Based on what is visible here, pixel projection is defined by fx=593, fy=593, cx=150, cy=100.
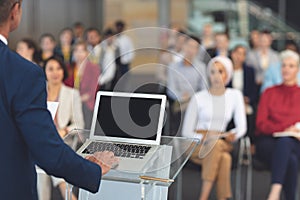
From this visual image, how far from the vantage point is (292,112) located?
15.3 ft

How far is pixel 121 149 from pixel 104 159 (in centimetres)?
16

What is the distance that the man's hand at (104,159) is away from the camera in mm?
2113

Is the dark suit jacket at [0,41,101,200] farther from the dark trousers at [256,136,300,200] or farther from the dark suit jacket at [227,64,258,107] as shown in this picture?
the dark suit jacket at [227,64,258,107]

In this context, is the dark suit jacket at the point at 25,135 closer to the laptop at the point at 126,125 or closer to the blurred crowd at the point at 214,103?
the laptop at the point at 126,125

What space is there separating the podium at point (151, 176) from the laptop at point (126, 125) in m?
0.06

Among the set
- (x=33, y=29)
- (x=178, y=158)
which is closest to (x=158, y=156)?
(x=178, y=158)

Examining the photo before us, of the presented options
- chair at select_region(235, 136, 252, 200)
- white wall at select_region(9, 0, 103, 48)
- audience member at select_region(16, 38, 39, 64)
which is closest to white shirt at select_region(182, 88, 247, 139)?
chair at select_region(235, 136, 252, 200)

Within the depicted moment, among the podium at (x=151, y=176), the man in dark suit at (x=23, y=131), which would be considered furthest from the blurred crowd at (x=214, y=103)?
the man in dark suit at (x=23, y=131)

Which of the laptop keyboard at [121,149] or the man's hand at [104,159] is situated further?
the laptop keyboard at [121,149]

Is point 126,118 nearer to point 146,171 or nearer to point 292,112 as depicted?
point 146,171

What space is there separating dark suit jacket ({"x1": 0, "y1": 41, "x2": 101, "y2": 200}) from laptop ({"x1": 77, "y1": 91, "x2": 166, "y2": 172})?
16.1 inches

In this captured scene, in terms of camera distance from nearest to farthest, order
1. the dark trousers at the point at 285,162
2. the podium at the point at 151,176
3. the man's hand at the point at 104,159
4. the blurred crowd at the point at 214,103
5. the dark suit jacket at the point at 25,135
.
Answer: the dark suit jacket at the point at 25,135, the man's hand at the point at 104,159, the podium at the point at 151,176, the blurred crowd at the point at 214,103, the dark trousers at the point at 285,162

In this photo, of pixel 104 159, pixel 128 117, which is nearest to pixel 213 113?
pixel 128 117

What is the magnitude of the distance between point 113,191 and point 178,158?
31 centimetres
